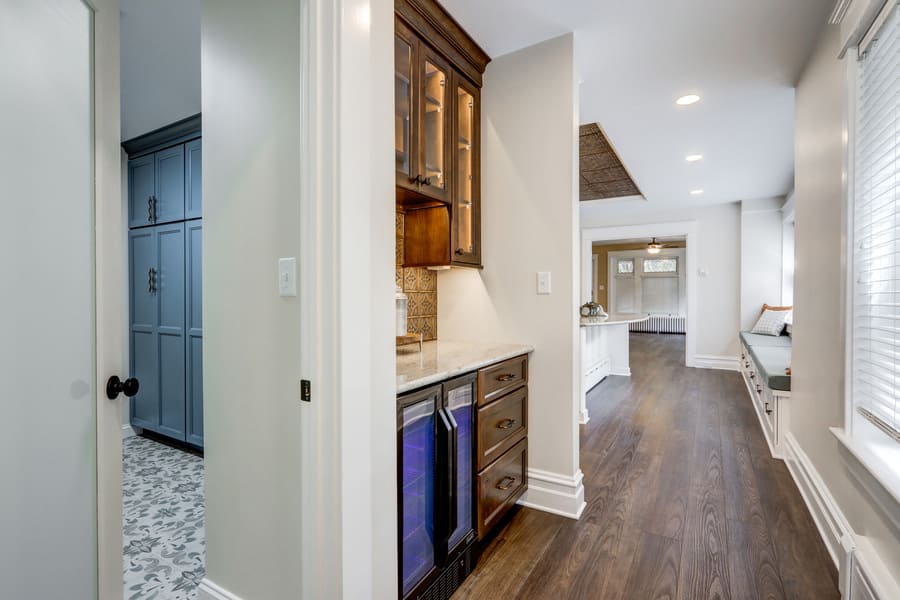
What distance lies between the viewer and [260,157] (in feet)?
4.48

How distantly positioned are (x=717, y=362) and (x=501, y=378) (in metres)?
5.72

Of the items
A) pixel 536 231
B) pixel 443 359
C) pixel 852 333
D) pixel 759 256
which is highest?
pixel 759 256

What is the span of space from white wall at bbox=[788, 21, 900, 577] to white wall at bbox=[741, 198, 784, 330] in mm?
3801

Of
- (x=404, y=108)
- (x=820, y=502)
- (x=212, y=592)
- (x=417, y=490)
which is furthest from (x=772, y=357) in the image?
(x=212, y=592)

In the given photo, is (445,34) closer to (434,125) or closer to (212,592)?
(434,125)

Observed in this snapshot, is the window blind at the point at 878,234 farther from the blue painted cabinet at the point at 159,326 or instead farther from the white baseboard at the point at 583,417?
the blue painted cabinet at the point at 159,326

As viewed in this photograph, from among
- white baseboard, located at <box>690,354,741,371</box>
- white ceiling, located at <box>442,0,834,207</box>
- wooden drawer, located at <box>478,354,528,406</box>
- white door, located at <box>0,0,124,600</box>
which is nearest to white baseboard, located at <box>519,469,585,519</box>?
wooden drawer, located at <box>478,354,528,406</box>

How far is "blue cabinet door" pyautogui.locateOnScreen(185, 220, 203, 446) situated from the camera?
3.12 metres

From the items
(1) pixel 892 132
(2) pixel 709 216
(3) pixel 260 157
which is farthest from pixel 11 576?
(2) pixel 709 216

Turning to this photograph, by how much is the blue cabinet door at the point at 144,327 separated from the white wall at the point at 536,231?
270 centimetres

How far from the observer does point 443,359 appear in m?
1.90

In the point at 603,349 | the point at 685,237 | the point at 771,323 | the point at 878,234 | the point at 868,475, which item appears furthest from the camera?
the point at 685,237

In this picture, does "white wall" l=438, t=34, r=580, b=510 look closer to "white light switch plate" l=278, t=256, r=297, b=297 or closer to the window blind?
the window blind

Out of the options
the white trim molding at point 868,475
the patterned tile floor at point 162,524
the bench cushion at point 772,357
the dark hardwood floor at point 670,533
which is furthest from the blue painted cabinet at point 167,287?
the bench cushion at point 772,357
